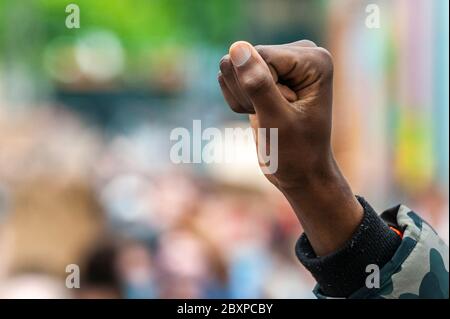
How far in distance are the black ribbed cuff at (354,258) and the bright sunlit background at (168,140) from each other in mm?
3366

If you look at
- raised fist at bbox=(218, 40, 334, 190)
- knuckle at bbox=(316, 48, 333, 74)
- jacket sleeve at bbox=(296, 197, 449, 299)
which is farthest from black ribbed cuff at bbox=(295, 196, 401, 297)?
knuckle at bbox=(316, 48, 333, 74)

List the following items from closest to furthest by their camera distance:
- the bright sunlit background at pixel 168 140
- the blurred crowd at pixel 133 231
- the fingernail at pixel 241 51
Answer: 1. the fingernail at pixel 241 51
2. the blurred crowd at pixel 133 231
3. the bright sunlit background at pixel 168 140

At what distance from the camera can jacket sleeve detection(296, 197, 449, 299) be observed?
188 cm

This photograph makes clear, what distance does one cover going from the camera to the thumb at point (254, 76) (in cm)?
168

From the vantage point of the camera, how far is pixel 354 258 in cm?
190

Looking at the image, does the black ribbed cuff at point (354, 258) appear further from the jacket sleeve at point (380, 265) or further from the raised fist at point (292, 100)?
the raised fist at point (292, 100)

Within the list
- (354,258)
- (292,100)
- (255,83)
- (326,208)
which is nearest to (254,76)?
(255,83)

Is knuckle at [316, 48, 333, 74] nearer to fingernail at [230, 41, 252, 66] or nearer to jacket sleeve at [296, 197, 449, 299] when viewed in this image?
fingernail at [230, 41, 252, 66]

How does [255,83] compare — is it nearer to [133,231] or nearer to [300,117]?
[300,117]

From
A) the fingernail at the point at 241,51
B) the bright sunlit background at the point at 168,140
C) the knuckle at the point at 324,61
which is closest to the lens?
the fingernail at the point at 241,51

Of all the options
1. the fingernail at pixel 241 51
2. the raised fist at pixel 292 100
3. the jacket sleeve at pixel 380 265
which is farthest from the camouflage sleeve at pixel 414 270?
the fingernail at pixel 241 51

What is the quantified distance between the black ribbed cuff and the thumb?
361 millimetres

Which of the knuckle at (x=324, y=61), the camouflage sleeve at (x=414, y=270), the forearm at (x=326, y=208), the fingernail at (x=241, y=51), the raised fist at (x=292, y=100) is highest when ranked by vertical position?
the fingernail at (x=241, y=51)
